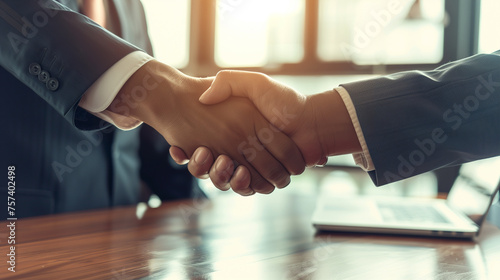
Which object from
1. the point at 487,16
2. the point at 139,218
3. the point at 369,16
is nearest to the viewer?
the point at 139,218

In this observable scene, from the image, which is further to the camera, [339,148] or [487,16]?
[487,16]

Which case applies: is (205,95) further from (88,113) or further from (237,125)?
(88,113)

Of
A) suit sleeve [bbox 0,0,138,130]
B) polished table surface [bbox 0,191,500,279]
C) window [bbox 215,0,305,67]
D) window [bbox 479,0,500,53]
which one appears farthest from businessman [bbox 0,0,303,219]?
window [bbox 215,0,305,67]

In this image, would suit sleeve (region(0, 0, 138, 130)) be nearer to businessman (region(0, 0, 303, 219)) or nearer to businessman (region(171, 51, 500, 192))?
businessman (region(0, 0, 303, 219))

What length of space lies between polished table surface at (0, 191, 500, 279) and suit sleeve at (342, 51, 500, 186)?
14 centimetres

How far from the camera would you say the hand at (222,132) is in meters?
0.94

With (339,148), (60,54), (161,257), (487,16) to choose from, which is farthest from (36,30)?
(487,16)

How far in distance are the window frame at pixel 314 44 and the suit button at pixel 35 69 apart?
10.8 feet

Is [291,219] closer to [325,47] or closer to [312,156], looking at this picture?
[312,156]

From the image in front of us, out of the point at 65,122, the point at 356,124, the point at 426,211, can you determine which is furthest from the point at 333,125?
the point at 65,122

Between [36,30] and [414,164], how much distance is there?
2.31 ft

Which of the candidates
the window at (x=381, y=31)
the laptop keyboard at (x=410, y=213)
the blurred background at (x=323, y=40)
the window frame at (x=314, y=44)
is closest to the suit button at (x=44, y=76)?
the laptop keyboard at (x=410, y=213)

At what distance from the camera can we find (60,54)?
2.72 feet

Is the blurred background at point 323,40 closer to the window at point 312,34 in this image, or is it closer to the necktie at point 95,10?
the window at point 312,34
